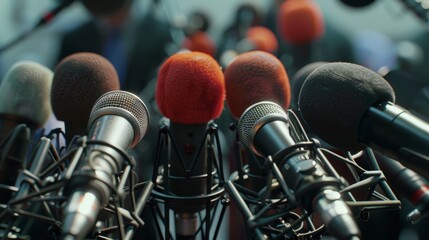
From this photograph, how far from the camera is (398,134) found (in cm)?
89

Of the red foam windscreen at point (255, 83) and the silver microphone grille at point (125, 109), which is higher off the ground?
the red foam windscreen at point (255, 83)

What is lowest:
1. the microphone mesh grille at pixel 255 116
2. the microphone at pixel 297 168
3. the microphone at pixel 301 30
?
the microphone at pixel 297 168

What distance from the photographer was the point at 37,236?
1.54m

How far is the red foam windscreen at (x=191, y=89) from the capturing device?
1.25 metres

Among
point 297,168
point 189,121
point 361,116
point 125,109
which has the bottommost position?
point 297,168

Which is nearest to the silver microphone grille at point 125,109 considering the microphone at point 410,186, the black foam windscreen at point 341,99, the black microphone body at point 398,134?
the black foam windscreen at point 341,99

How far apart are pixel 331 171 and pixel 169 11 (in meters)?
2.53

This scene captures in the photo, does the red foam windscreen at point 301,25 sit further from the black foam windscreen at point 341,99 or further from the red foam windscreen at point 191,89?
the black foam windscreen at point 341,99

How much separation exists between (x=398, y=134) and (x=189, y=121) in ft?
1.88

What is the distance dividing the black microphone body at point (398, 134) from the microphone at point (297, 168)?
130 millimetres

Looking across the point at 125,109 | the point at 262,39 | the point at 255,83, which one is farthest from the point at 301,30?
the point at 125,109

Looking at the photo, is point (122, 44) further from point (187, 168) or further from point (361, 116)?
point (361, 116)

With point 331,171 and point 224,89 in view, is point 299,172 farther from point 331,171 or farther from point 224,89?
point 224,89

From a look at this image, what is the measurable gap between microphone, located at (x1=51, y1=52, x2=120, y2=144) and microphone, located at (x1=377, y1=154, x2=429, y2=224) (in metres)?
0.81
